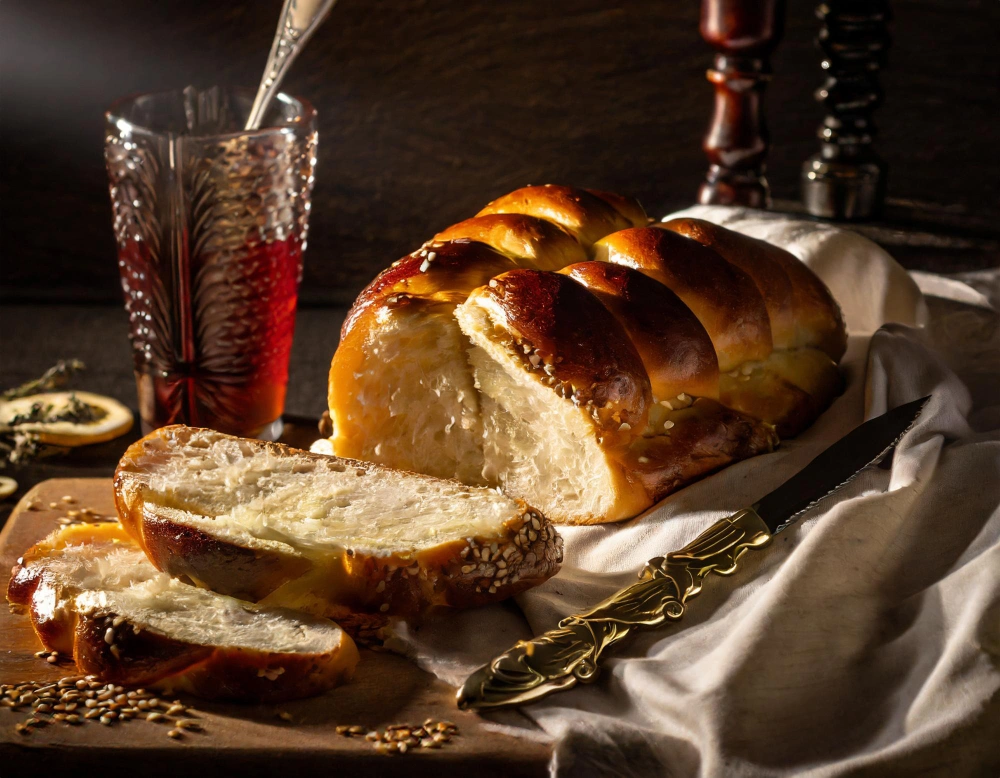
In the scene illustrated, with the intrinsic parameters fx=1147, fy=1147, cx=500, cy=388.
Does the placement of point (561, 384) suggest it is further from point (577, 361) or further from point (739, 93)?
point (739, 93)

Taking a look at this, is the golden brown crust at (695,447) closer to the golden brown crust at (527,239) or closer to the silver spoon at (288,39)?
the golden brown crust at (527,239)

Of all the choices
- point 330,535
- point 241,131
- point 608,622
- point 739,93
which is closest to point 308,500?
point 330,535

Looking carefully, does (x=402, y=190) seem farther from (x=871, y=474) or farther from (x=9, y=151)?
(x=871, y=474)

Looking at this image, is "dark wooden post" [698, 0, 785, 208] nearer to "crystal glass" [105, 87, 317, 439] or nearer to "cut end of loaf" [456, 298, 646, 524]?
"crystal glass" [105, 87, 317, 439]

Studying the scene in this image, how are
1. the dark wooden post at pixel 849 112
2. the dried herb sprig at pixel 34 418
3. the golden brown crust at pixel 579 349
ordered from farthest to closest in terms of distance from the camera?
the dark wooden post at pixel 849 112
the dried herb sprig at pixel 34 418
the golden brown crust at pixel 579 349

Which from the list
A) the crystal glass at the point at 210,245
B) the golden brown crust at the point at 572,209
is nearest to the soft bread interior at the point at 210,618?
the crystal glass at the point at 210,245

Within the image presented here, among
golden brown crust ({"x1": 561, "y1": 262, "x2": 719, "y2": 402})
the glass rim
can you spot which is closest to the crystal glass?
the glass rim

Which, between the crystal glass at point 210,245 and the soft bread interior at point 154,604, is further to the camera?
the crystal glass at point 210,245
